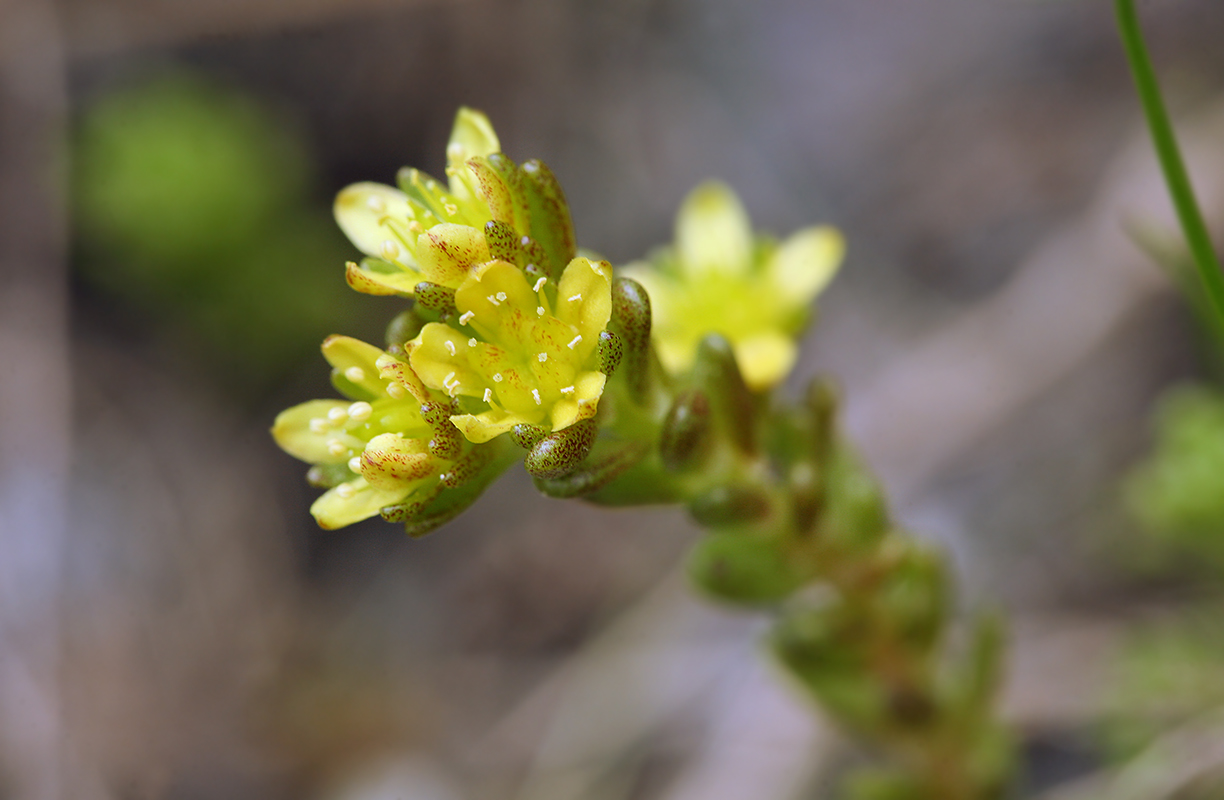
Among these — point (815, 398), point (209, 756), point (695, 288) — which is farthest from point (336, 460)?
point (209, 756)

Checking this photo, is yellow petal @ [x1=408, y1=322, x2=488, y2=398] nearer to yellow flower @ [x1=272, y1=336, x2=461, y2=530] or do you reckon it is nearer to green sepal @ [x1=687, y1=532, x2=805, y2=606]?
yellow flower @ [x1=272, y1=336, x2=461, y2=530]

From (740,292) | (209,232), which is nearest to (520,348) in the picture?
(740,292)

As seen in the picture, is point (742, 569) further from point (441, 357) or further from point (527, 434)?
point (441, 357)

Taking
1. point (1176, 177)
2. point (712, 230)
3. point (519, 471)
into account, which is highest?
point (519, 471)

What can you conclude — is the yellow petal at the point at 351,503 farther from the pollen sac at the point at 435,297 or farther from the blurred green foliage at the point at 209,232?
the blurred green foliage at the point at 209,232

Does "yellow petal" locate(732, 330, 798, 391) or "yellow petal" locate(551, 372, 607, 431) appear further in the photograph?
"yellow petal" locate(732, 330, 798, 391)

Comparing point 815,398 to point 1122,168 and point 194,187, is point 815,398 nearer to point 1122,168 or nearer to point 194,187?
point 1122,168

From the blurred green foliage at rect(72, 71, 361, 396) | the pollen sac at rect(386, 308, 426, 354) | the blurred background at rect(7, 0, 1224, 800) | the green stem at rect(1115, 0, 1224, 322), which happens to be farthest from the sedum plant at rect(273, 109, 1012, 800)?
the blurred green foliage at rect(72, 71, 361, 396)
